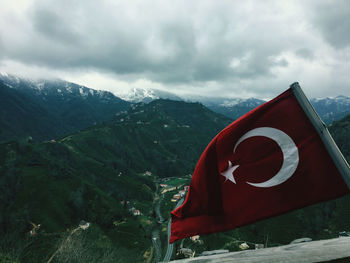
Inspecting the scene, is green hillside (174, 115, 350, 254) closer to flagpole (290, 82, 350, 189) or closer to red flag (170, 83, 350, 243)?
red flag (170, 83, 350, 243)

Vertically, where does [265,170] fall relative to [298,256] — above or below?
above

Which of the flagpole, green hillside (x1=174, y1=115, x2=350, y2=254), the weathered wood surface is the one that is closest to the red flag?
the flagpole

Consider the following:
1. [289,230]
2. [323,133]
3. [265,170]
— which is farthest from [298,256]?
[289,230]

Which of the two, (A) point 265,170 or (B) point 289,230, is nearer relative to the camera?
(A) point 265,170

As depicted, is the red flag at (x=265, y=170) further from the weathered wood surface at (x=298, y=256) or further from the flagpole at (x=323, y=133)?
the weathered wood surface at (x=298, y=256)

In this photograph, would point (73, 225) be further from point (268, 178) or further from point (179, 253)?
point (268, 178)

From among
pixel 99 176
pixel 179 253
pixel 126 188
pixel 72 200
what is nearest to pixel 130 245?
pixel 179 253

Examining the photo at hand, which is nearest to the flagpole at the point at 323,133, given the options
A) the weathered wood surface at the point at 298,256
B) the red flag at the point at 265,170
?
the red flag at the point at 265,170

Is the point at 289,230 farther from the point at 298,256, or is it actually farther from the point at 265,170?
the point at 298,256
